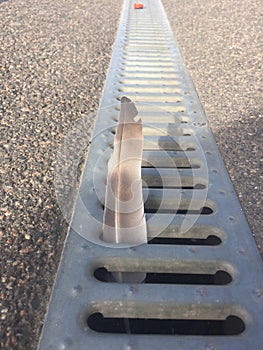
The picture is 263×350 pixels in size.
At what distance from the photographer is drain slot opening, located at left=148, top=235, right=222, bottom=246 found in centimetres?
136

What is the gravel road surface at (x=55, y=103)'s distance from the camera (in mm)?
1237

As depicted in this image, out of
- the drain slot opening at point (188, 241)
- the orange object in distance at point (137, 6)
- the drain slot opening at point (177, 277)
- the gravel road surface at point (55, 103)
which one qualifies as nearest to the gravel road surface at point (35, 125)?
the gravel road surface at point (55, 103)

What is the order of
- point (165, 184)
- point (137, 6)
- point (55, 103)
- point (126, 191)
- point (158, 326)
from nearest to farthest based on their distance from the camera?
point (158, 326), point (126, 191), point (165, 184), point (55, 103), point (137, 6)

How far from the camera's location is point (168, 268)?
1.25 meters

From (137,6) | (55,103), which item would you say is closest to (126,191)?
(55,103)

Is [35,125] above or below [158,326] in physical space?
above

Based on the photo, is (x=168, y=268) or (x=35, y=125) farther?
(x=35, y=125)

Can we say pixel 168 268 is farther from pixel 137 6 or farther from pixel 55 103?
pixel 137 6

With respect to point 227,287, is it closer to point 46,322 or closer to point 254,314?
point 254,314

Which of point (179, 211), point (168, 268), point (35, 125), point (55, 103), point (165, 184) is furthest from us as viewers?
point (55, 103)

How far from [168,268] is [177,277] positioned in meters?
0.04

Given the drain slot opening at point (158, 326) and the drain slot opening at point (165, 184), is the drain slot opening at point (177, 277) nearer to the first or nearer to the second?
the drain slot opening at point (158, 326)

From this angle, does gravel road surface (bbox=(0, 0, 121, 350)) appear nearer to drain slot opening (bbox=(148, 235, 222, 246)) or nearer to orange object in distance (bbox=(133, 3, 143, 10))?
drain slot opening (bbox=(148, 235, 222, 246))

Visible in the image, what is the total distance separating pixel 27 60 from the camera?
9.31ft
